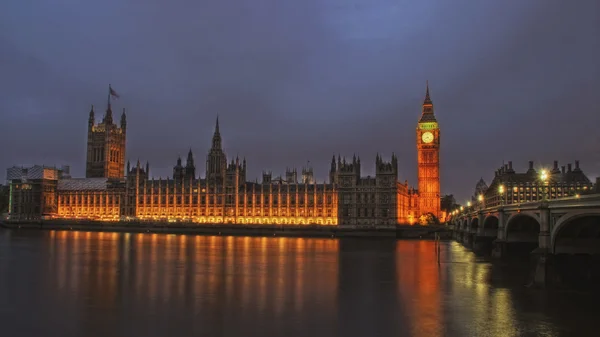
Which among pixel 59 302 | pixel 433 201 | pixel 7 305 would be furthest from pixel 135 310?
pixel 433 201

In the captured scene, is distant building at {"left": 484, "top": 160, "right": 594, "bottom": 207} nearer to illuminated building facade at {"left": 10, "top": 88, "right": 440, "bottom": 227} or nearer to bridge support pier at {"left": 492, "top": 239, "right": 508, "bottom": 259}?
illuminated building facade at {"left": 10, "top": 88, "right": 440, "bottom": 227}

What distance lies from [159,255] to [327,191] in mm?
78861

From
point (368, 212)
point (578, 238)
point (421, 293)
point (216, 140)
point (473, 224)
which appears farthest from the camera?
point (216, 140)

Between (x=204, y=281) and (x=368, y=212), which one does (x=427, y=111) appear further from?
(x=204, y=281)

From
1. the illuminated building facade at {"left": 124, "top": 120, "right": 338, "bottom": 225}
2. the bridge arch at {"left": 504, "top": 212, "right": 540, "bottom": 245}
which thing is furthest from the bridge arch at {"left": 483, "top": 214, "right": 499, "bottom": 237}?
the illuminated building facade at {"left": 124, "top": 120, "right": 338, "bottom": 225}

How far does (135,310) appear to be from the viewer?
104 ft

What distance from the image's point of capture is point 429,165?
164m

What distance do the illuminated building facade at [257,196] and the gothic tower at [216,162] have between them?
28 cm

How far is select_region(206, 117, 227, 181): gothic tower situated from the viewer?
161m

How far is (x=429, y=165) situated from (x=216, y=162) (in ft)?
205

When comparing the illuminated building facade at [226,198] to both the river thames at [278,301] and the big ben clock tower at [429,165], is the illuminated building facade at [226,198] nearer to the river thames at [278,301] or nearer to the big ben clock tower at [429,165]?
the big ben clock tower at [429,165]

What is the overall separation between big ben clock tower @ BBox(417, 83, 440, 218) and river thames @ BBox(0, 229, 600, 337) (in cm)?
10539

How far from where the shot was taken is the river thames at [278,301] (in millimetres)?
28109

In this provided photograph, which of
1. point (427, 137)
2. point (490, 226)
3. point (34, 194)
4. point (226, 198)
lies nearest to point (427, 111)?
point (427, 137)
